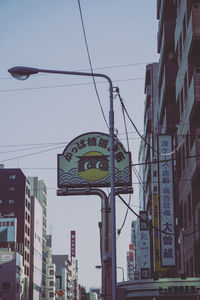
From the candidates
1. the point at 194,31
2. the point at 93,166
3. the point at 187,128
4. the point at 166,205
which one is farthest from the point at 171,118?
the point at 93,166

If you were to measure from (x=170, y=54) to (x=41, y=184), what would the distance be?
5568 inches

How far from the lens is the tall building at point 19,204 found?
5704 inches

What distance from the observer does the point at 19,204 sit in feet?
490

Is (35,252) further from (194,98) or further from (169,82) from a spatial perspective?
(194,98)

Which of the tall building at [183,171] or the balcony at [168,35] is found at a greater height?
the balcony at [168,35]

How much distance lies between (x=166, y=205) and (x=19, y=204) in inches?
4348

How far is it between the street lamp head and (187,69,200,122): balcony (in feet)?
58.0

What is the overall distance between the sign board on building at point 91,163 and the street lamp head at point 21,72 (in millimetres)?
9445

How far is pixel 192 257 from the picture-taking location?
3941 centimetres

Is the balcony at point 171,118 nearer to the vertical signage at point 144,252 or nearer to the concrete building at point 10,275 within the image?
the vertical signage at point 144,252

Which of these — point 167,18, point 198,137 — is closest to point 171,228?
point 198,137

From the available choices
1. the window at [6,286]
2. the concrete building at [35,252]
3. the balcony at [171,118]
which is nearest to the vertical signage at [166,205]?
the balcony at [171,118]

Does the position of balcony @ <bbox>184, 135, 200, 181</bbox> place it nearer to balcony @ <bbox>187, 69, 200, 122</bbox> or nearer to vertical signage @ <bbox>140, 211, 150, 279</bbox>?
balcony @ <bbox>187, 69, 200, 122</bbox>

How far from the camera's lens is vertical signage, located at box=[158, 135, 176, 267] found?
134 ft
